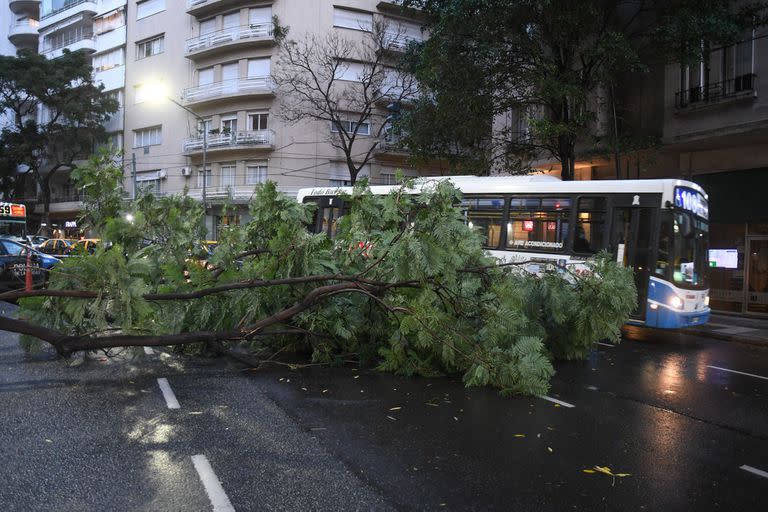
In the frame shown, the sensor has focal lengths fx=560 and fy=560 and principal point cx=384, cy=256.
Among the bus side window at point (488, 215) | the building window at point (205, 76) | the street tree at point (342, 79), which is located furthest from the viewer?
the building window at point (205, 76)

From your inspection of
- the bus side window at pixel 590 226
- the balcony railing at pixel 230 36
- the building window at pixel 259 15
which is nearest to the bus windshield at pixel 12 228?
the balcony railing at pixel 230 36

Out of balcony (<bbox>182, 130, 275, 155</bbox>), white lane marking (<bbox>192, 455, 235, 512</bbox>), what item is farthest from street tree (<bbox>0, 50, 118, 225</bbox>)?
white lane marking (<bbox>192, 455, 235, 512</bbox>)

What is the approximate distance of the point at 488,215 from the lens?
42.7 ft

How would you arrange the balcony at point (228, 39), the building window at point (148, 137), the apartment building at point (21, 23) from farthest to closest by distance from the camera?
the apartment building at point (21, 23)
the building window at point (148, 137)
the balcony at point (228, 39)

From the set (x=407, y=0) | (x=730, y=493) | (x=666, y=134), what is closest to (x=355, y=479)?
(x=730, y=493)

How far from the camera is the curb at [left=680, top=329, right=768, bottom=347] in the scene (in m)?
11.7

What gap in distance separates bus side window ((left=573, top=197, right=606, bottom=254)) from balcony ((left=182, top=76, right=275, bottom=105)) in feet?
82.7

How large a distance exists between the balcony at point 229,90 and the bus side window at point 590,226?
82.7 ft

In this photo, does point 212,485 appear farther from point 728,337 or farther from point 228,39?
point 228,39

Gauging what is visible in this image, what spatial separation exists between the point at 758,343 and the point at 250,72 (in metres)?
30.2

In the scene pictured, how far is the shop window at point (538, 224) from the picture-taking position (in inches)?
473

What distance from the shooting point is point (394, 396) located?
6.44 metres

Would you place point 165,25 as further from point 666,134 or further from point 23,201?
point 666,134

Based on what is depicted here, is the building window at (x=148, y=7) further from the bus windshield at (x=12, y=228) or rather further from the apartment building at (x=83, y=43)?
the bus windshield at (x=12, y=228)
